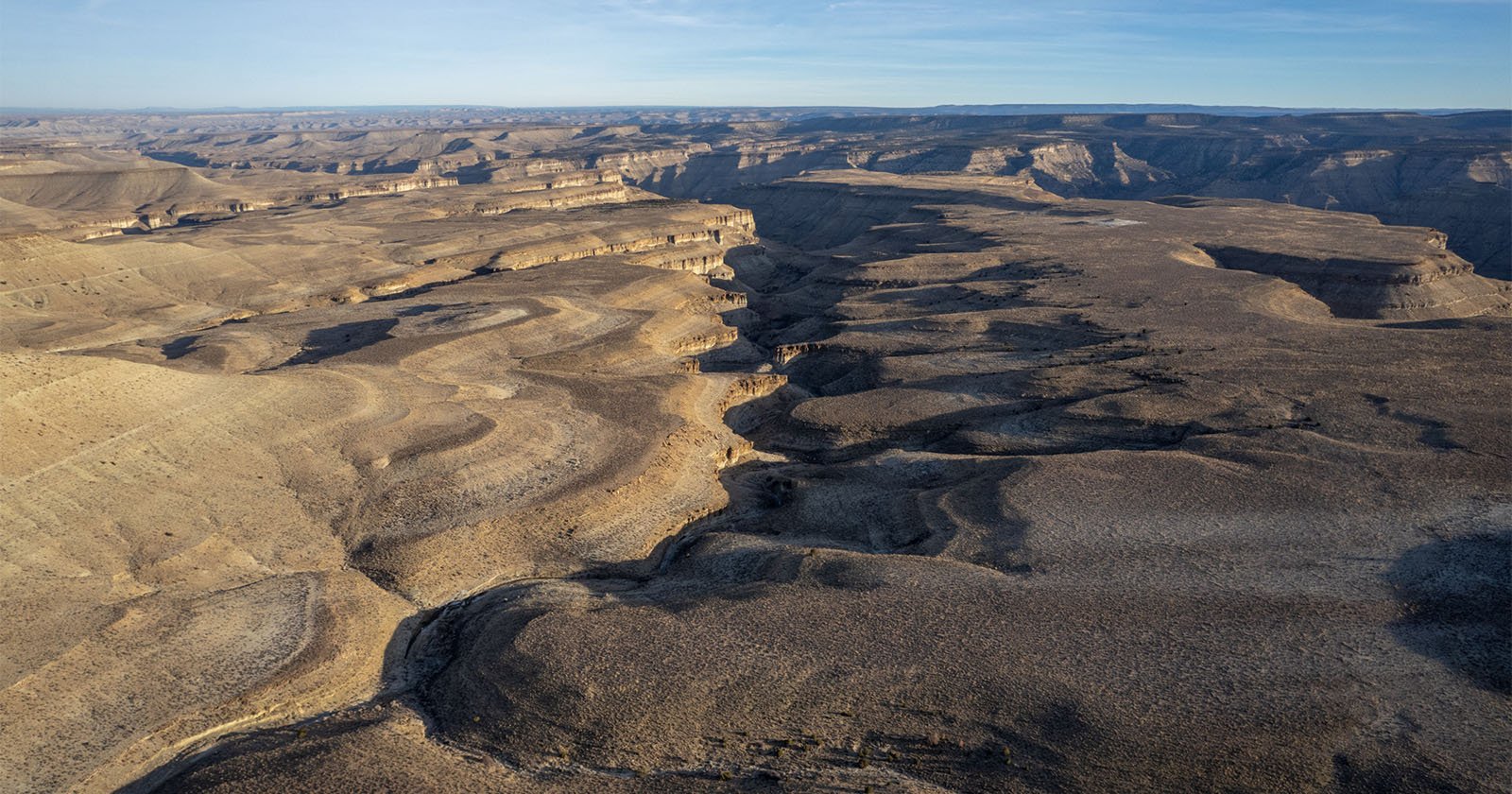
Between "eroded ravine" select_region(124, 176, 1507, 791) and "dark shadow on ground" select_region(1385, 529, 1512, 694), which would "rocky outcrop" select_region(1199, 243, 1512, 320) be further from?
"dark shadow on ground" select_region(1385, 529, 1512, 694)

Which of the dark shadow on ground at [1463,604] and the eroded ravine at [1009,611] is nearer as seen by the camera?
the eroded ravine at [1009,611]

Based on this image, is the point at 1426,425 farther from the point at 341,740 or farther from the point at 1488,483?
the point at 341,740

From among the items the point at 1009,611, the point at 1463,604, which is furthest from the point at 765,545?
the point at 1463,604

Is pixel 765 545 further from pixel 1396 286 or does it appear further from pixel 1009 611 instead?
pixel 1396 286

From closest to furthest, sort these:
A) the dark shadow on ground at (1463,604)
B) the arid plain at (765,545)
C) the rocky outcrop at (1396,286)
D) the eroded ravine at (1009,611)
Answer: the eroded ravine at (1009,611) → the arid plain at (765,545) → the dark shadow on ground at (1463,604) → the rocky outcrop at (1396,286)

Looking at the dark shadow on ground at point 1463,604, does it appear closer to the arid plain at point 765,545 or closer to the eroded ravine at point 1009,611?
the arid plain at point 765,545

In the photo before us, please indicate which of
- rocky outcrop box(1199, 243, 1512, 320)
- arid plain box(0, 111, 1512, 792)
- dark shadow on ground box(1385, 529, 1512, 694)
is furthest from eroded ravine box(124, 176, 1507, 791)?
rocky outcrop box(1199, 243, 1512, 320)

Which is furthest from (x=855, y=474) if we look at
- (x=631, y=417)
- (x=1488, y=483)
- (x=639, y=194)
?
(x=639, y=194)

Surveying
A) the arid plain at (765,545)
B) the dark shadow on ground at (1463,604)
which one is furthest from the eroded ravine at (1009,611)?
the dark shadow on ground at (1463,604)
